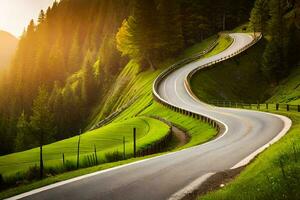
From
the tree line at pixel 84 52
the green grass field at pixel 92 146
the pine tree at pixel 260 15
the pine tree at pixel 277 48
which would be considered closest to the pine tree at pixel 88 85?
the tree line at pixel 84 52

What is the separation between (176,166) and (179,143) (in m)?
19.5

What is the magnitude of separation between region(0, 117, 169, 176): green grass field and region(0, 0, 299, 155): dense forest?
1487cm

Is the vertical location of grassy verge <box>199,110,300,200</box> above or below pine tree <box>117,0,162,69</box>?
below

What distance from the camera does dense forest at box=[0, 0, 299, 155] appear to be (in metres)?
70.2

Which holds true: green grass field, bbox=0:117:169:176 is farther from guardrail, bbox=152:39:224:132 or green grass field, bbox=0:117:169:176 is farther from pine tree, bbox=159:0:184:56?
pine tree, bbox=159:0:184:56

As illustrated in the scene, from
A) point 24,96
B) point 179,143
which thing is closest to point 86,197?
point 179,143

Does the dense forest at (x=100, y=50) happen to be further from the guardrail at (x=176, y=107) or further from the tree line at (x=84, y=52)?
the guardrail at (x=176, y=107)

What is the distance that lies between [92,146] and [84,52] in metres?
124

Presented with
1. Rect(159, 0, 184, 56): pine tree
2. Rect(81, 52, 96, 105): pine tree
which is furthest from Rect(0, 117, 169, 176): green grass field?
Rect(81, 52, 96, 105): pine tree

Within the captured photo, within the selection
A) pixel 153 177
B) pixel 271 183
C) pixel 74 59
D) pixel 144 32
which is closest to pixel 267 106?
pixel 153 177

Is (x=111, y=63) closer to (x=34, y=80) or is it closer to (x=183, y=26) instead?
(x=183, y=26)

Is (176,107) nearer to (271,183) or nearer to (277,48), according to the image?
(277,48)

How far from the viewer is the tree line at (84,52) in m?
78.7

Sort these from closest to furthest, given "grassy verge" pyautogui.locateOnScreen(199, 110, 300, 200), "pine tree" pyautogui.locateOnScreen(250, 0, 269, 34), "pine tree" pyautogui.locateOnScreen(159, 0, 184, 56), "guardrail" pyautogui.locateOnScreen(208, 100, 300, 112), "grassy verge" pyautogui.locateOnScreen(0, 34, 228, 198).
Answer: "grassy verge" pyautogui.locateOnScreen(199, 110, 300, 200)
"grassy verge" pyautogui.locateOnScreen(0, 34, 228, 198)
"guardrail" pyautogui.locateOnScreen(208, 100, 300, 112)
"pine tree" pyautogui.locateOnScreen(250, 0, 269, 34)
"pine tree" pyautogui.locateOnScreen(159, 0, 184, 56)
